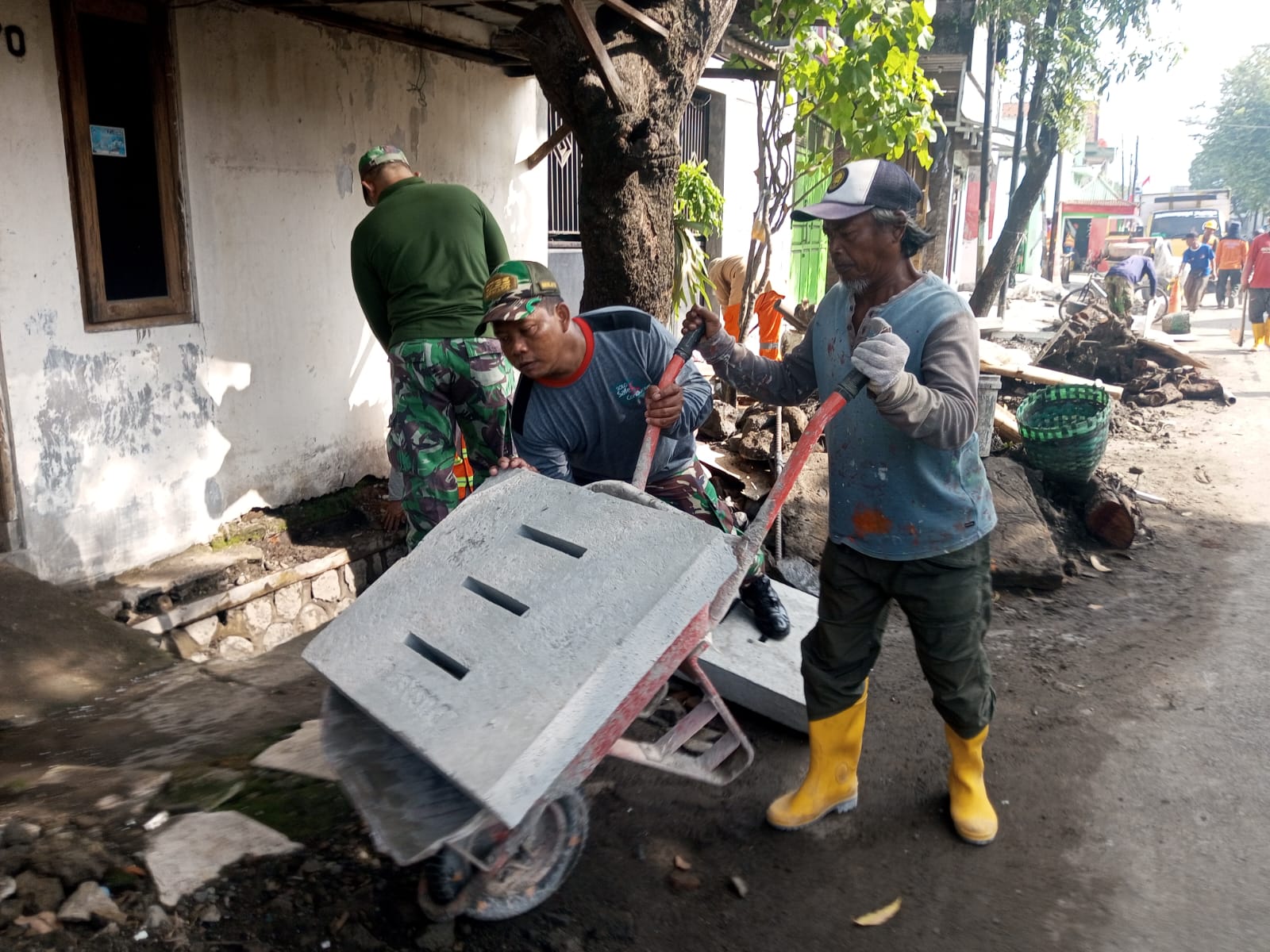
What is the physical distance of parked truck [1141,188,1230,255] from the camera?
114 ft

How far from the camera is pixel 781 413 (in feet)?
20.1

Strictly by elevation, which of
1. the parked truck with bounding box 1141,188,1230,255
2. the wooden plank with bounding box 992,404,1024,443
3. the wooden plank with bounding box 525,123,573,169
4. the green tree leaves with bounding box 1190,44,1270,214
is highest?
the green tree leaves with bounding box 1190,44,1270,214

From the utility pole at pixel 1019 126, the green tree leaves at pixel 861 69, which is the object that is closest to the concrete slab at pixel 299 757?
the green tree leaves at pixel 861 69

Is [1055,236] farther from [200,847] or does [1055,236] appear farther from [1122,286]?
[200,847]

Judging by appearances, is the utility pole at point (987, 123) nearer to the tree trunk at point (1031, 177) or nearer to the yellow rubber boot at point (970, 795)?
the tree trunk at point (1031, 177)

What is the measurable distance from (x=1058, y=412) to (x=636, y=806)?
188 inches

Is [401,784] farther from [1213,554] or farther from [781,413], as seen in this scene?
[1213,554]

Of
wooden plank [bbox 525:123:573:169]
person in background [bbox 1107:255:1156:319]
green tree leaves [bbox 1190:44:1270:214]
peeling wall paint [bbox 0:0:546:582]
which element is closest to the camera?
peeling wall paint [bbox 0:0:546:582]

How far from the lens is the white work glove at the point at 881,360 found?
2.38 m

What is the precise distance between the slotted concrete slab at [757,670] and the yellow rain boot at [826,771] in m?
0.33

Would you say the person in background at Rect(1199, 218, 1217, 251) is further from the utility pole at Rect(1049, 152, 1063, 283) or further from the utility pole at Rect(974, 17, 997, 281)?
the utility pole at Rect(1049, 152, 1063, 283)

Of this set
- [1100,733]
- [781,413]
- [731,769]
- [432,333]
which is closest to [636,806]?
[731,769]

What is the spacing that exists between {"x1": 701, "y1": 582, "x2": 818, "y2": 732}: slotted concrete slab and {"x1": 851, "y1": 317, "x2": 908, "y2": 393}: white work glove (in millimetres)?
1318

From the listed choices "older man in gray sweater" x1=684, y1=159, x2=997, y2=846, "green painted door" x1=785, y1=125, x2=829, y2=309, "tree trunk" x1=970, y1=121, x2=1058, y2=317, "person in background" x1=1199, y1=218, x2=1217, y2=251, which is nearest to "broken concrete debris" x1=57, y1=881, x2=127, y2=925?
"older man in gray sweater" x1=684, y1=159, x2=997, y2=846
